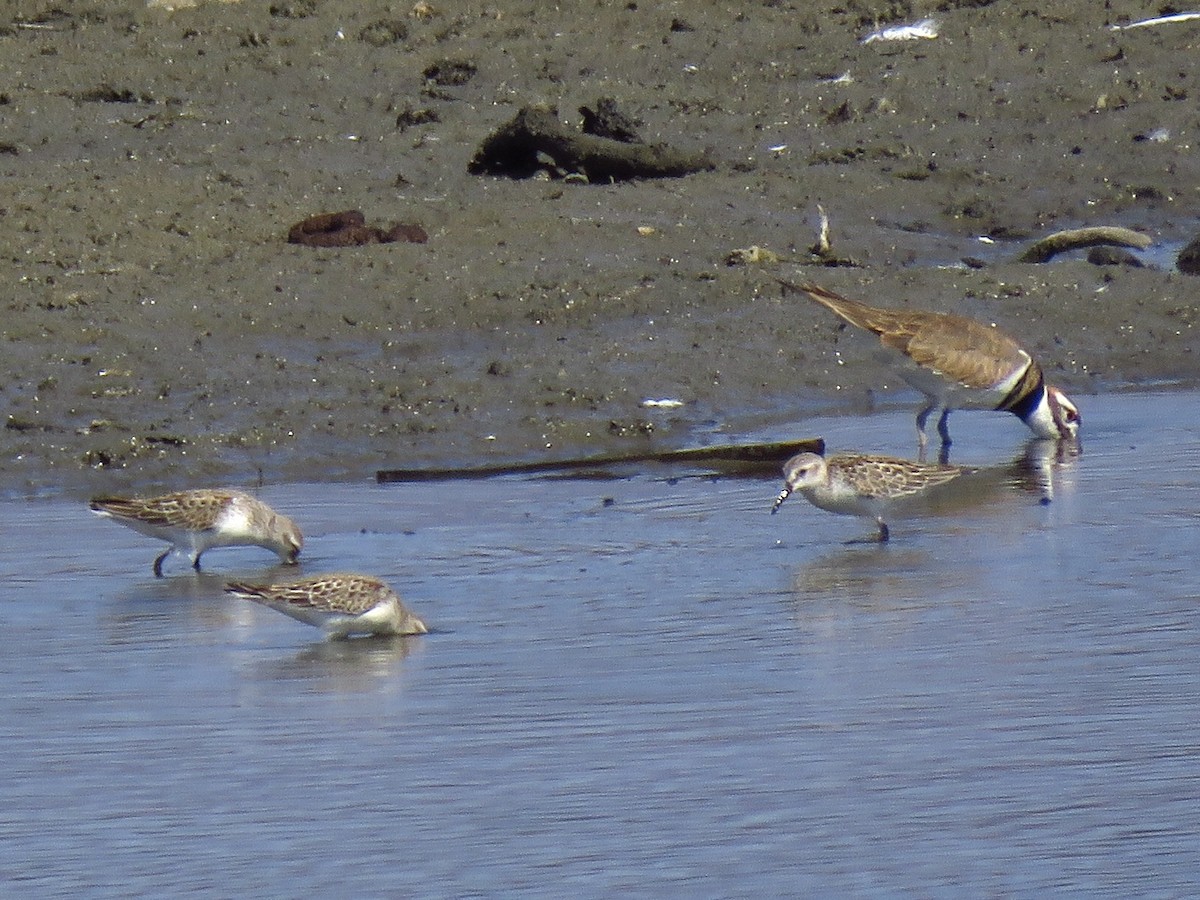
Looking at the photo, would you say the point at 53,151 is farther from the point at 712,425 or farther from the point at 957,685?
the point at 957,685

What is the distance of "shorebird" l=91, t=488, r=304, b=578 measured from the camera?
7383mm

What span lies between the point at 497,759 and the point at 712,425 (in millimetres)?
4846

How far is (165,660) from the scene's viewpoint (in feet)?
20.2

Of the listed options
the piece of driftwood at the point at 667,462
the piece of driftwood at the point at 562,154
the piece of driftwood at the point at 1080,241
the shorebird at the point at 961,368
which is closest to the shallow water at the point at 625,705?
the piece of driftwood at the point at 667,462

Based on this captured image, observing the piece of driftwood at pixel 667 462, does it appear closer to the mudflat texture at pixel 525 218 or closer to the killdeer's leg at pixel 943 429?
the mudflat texture at pixel 525 218

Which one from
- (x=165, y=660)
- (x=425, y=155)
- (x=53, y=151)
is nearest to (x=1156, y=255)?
(x=425, y=155)

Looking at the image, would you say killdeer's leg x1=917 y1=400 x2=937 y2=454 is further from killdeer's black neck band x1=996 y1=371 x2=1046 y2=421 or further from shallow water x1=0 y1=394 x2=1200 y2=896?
shallow water x1=0 y1=394 x2=1200 y2=896

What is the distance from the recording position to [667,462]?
8.92 metres

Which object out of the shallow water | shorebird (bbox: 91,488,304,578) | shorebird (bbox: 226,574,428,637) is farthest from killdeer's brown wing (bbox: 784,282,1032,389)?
shorebird (bbox: 226,574,428,637)

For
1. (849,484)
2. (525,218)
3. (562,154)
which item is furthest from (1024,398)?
(562,154)

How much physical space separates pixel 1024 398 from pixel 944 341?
423 millimetres

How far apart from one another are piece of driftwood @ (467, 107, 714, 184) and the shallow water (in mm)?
4887

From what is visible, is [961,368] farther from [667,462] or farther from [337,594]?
[337,594]

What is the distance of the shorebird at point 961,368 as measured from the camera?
9.82 metres
